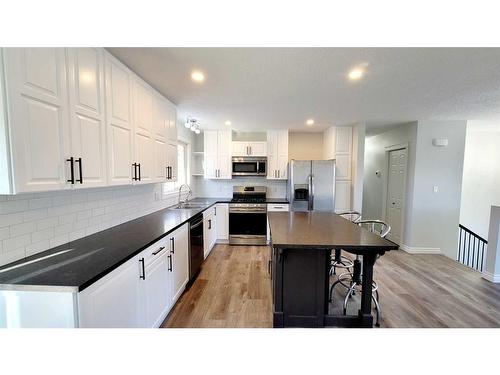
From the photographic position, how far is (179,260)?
2.39 m

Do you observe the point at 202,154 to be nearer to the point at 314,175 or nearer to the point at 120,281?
the point at 314,175

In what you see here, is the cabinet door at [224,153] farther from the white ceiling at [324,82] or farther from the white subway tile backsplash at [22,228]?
the white subway tile backsplash at [22,228]

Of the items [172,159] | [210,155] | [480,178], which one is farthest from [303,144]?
[480,178]

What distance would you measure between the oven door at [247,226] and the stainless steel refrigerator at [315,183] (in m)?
0.85

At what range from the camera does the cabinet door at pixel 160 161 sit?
101 inches

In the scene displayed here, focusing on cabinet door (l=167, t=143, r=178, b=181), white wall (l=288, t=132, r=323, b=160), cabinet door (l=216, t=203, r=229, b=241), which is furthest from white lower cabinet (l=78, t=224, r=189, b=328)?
white wall (l=288, t=132, r=323, b=160)

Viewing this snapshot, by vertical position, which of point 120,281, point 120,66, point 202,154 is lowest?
Result: point 120,281

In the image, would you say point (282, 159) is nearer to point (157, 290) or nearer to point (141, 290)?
point (157, 290)

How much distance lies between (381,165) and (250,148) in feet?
10.9

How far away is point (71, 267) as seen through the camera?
1239 millimetres

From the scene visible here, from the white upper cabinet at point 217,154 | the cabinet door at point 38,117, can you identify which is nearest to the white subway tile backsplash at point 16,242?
the cabinet door at point 38,117
